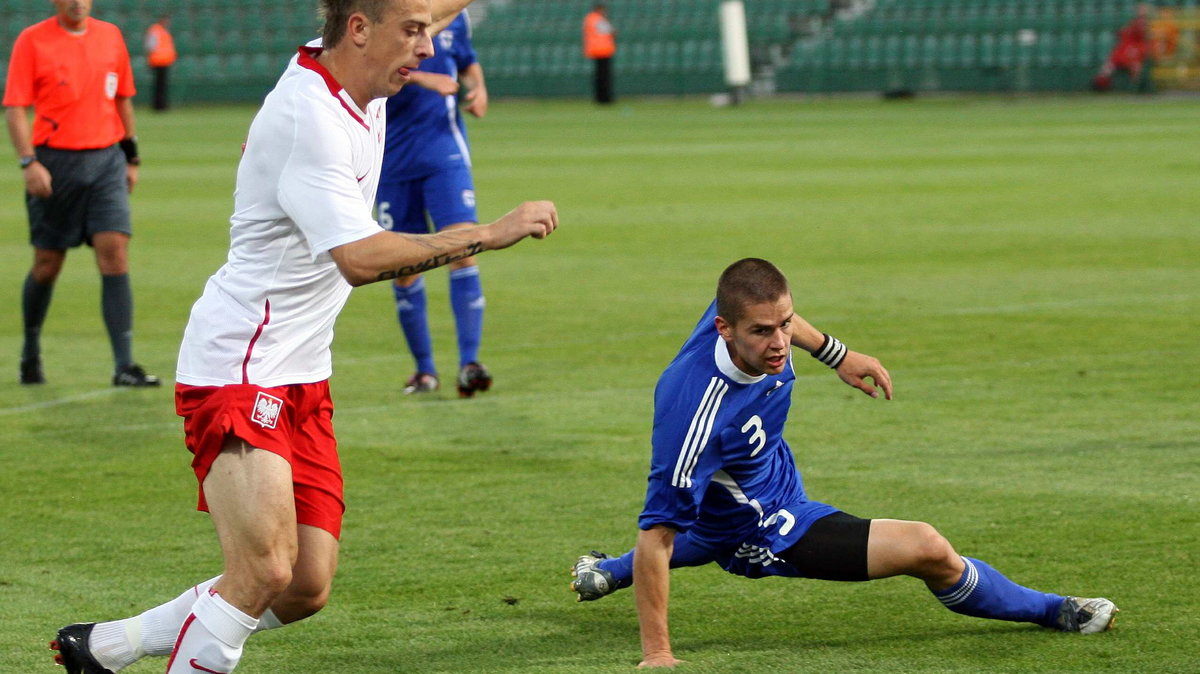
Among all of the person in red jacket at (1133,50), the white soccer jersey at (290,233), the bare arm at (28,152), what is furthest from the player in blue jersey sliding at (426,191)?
the person in red jacket at (1133,50)

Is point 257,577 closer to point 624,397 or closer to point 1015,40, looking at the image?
point 624,397

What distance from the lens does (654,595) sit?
4695mm

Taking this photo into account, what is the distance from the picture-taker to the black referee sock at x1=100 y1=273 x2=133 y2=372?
9430mm

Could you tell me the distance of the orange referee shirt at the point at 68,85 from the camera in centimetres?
937

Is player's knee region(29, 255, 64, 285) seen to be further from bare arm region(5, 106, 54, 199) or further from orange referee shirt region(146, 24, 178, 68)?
orange referee shirt region(146, 24, 178, 68)

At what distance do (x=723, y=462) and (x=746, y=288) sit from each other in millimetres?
498

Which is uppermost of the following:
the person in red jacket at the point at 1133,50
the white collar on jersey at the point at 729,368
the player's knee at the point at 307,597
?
the white collar on jersey at the point at 729,368

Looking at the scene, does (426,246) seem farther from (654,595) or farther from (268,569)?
(654,595)

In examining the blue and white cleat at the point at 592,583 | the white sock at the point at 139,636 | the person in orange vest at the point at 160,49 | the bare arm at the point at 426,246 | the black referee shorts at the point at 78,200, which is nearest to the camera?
the bare arm at the point at 426,246

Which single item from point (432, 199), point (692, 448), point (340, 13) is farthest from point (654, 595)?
point (432, 199)

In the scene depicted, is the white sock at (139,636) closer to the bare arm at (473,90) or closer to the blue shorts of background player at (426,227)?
the blue shorts of background player at (426,227)

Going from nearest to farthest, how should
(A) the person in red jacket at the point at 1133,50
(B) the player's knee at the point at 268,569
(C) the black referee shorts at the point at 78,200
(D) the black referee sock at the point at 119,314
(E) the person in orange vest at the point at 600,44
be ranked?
(B) the player's knee at the point at 268,569 < (C) the black referee shorts at the point at 78,200 < (D) the black referee sock at the point at 119,314 < (A) the person in red jacket at the point at 1133,50 < (E) the person in orange vest at the point at 600,44

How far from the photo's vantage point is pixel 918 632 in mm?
5066

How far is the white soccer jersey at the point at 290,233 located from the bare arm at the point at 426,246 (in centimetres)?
4
